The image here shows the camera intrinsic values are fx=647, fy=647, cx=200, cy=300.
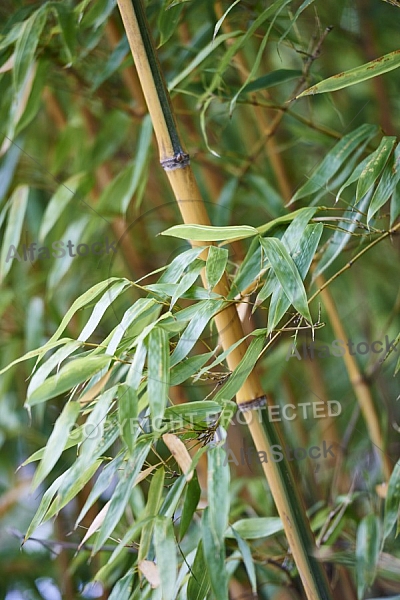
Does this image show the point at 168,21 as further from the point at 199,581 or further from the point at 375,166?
the point at 199,581

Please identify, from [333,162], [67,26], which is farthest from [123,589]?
[67,26]

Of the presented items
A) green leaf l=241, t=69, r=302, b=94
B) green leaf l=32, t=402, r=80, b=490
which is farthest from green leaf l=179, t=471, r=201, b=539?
green leaf l=241, t=69, r=302, b=94

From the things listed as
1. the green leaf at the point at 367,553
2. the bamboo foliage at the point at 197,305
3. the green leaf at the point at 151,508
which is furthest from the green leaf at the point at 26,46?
the green leaf at the point at 367,553

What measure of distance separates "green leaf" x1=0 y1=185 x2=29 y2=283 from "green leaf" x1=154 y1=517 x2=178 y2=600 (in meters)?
0.37

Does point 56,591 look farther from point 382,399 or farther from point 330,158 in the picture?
point 330,158

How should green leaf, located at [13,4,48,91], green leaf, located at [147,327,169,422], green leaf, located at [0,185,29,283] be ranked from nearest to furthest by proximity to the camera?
green leaf, located at [147,327,169,422], green leaf, located at [13,4,48,91], green leaf, located at [0,185,29,283]

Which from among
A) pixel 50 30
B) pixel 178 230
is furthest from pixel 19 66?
pixel 178 230

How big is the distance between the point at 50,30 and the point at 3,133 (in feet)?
0.42

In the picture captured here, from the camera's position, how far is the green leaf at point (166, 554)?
372mm

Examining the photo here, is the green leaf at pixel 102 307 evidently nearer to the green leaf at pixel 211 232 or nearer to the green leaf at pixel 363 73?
the green leaf at pixel 211 232

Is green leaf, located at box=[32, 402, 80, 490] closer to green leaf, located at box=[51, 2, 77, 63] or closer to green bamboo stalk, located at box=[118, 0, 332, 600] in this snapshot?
green bamboo stalk, located at box=[118, 0, 332, 600]

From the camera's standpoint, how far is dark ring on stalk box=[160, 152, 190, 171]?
450mm

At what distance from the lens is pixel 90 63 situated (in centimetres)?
84

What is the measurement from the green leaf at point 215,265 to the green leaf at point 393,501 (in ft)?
0.79
